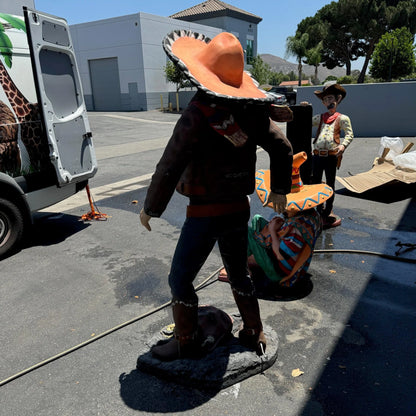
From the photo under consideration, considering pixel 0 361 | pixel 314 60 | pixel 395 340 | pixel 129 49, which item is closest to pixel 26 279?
pixel 0 361

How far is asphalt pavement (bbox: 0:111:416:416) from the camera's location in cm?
239

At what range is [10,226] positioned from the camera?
15.6 ft

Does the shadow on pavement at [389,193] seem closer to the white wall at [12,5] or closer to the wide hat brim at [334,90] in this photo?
the wide hat brim at [334,90]

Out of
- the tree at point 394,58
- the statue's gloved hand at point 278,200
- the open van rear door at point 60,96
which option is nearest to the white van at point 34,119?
the open van rear door at point 60,96

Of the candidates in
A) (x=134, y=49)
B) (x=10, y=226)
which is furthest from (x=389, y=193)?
(x=134, y=49)

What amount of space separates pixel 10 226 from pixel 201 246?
11.3 feet

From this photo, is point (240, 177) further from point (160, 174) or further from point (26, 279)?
point (26, 279)

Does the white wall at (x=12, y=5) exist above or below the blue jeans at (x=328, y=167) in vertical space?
above

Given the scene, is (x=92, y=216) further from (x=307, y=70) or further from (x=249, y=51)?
(x=307, y=70)

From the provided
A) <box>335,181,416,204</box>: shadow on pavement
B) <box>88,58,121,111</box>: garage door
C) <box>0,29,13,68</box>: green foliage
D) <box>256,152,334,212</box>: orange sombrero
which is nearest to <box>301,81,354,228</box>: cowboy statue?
<box>335,181,416,204</box>: shadow on pavement

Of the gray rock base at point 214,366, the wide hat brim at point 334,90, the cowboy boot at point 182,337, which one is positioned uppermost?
the wide hat brim at point 334,90

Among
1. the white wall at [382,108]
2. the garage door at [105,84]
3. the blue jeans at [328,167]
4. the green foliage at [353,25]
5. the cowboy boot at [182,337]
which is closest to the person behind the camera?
the cowboy boot at [182,337]

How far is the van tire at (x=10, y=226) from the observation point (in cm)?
469

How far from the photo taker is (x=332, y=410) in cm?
227
